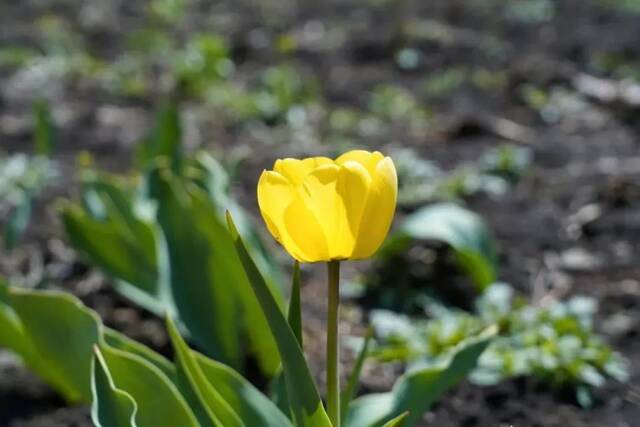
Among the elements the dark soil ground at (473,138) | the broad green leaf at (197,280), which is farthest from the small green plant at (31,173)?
the broad green leaf at (197,280)

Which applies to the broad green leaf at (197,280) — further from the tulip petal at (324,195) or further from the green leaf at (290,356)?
the tulip petal at (324,195)

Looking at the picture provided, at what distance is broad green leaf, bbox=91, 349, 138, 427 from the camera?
5.21 ft

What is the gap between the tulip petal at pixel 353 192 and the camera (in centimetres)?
145

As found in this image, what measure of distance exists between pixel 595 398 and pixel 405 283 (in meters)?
0.81

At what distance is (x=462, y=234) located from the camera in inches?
113

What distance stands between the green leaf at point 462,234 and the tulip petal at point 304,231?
1.34m

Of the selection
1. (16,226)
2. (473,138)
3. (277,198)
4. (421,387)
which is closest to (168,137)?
(16,226)

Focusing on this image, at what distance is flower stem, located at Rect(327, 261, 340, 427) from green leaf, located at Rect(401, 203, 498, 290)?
1205mm

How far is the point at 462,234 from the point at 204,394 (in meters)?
1.28

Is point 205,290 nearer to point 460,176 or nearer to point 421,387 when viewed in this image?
point 421,387

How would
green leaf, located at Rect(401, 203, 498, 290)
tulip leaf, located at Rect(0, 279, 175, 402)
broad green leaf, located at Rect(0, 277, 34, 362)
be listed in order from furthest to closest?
1. green leaf, located at Rect(401, 203, 498, 290)
2. broad green leaf, located at Rect(0, 277, 34, 362)
3. tulip leaf, located at Rect(0, 279, 175, 402)

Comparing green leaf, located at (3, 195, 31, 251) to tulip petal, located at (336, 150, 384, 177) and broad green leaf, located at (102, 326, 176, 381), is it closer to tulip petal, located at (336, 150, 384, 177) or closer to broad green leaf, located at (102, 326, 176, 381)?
broad green leaf, located at (102, 326, 176, 381)

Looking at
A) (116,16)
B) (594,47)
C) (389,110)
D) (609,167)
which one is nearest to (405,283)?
(609,167)

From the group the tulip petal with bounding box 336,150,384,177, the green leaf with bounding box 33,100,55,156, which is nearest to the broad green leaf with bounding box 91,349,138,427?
the tulip petal with bounding box 336,150,384,177
